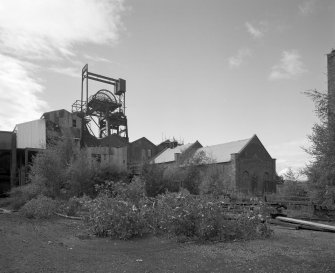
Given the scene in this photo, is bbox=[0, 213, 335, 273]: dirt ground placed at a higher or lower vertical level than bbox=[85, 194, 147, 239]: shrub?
lower

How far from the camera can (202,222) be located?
984 cm

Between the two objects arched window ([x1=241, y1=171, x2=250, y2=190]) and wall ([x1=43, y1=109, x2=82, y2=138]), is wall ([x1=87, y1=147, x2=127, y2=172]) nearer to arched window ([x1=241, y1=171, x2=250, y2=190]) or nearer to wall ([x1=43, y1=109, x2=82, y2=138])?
wall ([x1=43, y1=109, x2=82, y2=138])

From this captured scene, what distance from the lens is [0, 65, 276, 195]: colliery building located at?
35.7 m

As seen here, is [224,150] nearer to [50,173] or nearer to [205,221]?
[50,173]

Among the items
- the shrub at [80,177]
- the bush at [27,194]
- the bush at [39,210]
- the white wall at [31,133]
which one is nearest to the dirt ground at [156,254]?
the bush at [39,210]

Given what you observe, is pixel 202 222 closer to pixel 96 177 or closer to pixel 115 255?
pixel 115 255

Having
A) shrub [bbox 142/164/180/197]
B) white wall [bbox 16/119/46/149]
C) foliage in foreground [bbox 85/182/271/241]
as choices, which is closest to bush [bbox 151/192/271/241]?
foliage in foreground [bbox 85/182/271/241]

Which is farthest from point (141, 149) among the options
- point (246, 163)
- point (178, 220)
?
point (178, 220)

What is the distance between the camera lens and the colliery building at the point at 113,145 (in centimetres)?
3572

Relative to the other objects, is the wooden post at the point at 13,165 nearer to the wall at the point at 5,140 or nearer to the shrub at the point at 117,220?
the wall at the point at 5,140

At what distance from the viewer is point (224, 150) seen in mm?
51625

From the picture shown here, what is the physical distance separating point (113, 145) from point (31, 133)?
610 inches

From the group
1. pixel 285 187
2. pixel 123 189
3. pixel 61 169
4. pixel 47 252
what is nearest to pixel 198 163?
pixel 285 187

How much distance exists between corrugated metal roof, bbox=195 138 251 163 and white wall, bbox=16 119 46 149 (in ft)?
66.2
